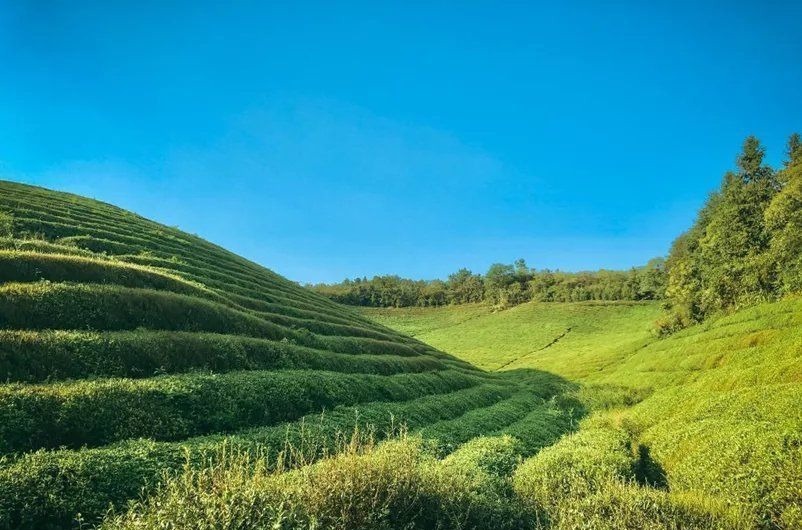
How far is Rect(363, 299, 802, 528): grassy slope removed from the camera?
16716 mm

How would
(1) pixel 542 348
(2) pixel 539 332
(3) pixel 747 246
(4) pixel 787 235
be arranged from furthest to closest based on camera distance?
(2) pixel 539 332
(1) pixel 542 348
(3) pixel 747 246
(4) pixel 787 235

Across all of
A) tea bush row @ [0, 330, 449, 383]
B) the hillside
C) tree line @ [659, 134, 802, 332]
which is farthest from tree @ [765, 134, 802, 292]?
tea bush row @ [0, 330, 449, 383]

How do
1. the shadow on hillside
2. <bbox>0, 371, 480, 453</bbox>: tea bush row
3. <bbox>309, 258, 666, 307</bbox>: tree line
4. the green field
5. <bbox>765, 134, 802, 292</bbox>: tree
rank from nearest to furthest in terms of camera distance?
the green field, <bbox>0, 371, 480, 453</bbox>: tea bush row, the shadow on hillside, <bbox>765, 134, 802, 292</bbox>: tree, <bbox>309, 258, 666, 307</bbox>: tree line

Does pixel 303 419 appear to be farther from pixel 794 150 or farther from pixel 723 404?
pixel 794 150

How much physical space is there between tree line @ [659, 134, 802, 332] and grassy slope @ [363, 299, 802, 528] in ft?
29.7

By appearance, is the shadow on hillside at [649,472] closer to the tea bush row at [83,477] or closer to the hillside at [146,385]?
the hillside at [146,385]

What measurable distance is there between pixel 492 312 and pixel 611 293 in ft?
118

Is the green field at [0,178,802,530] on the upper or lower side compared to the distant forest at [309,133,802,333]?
lower

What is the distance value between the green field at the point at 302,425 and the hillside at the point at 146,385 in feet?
0.28

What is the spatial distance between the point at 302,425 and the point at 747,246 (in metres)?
73.9

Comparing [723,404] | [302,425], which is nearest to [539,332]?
[723,404]

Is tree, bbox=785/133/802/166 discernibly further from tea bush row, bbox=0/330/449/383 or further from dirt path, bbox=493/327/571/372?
tea bush row, bbox=0/330/449/383

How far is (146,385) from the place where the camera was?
20.2 metres

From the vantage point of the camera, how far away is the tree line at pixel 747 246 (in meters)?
59.5
